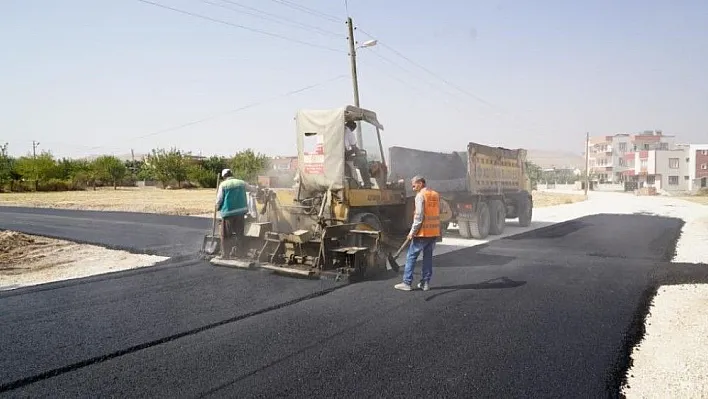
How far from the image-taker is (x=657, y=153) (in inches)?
2872

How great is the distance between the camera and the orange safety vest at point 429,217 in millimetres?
6922

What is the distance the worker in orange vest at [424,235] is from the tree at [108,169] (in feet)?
202

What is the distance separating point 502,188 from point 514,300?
9.52 metres

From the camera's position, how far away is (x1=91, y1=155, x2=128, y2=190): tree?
61719 millimetres

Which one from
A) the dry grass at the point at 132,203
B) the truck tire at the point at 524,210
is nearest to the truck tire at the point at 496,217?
the truck tire at the point at 524,210

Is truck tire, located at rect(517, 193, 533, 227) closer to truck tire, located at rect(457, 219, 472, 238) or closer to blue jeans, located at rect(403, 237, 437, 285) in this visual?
truck tire, located at rect(457, 219, 472, 238)

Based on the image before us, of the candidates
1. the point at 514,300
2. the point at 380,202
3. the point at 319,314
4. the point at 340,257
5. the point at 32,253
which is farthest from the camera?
the point at 32,253

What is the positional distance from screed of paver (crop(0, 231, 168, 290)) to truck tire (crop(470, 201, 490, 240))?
7835 millimetres

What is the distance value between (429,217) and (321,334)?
8.79 ft

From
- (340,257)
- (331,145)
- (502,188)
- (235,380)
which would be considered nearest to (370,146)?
(331,145)

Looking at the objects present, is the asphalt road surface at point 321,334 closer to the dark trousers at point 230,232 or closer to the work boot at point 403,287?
the work boot at point 403,287

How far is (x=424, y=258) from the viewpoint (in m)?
6.90

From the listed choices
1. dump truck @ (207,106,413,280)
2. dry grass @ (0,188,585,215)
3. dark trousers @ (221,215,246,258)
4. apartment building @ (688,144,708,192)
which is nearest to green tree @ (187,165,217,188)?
dry grass @ (0,188,585,215)

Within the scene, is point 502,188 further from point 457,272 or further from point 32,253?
point 32,253
